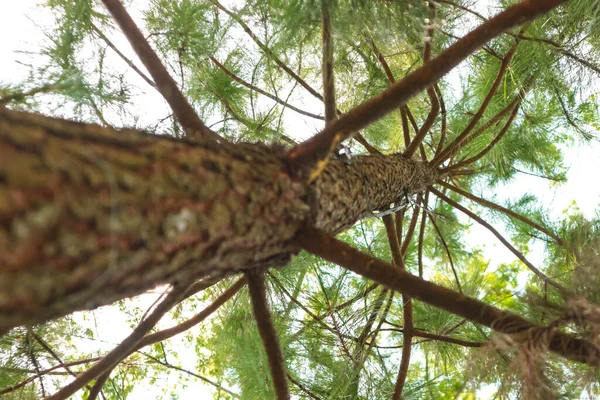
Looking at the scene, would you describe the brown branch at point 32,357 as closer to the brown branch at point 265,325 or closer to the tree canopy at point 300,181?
the tree canopy at point 300,181

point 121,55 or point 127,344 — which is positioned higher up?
point 121,55

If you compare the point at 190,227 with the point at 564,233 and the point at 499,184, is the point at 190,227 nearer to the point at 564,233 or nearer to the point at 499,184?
the point at 564,233

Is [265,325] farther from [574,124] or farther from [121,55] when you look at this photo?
[574,124]

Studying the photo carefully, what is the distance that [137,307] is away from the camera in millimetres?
2115

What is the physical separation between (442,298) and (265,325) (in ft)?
0.90

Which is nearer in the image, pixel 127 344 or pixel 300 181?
pixel 300 181

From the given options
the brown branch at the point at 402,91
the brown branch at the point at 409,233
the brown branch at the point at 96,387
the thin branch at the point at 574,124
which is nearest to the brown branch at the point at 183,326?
the brown branch at the point at 96,387

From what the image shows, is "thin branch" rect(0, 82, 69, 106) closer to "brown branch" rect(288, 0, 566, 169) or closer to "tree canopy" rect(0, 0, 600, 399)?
"tree canopy" rect(0, 0, 600, 399)

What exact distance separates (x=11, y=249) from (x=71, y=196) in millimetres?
57

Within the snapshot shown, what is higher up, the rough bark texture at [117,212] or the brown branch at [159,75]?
the brown branch at [159,75]

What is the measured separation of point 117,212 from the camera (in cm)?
40

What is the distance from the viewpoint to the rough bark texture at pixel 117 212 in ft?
1.13

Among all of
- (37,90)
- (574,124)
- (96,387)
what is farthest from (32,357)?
(574,124)

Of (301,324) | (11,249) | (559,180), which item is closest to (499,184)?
(559,180)
